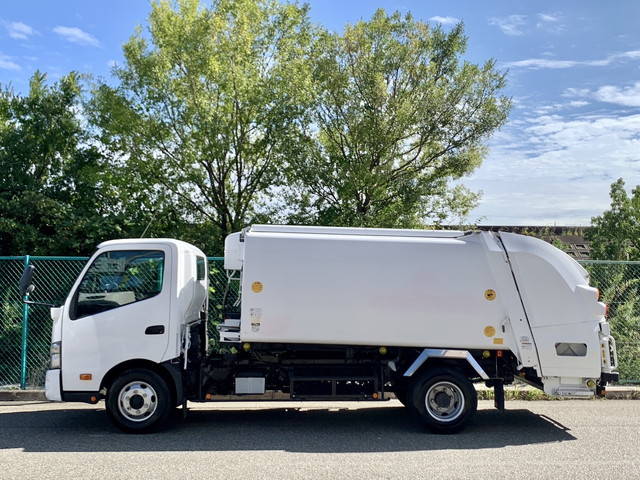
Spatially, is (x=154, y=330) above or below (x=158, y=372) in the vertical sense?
above

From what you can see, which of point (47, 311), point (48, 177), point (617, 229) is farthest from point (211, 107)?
point (617, 229)

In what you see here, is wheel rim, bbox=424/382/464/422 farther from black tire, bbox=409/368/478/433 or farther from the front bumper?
the front bumper

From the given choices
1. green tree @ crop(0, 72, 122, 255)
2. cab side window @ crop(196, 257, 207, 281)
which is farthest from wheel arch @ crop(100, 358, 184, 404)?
green tree @ crop(0, 72, 122, 255)

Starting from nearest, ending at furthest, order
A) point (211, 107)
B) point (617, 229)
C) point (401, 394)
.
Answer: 1. point (401, 394)
2. point (211, 107)
3. point (617, 229)

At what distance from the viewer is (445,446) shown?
6730mm

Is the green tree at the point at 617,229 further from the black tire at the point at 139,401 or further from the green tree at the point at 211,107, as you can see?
the black tire at the point at 139,401

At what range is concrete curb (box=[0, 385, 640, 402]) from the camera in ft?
31.2

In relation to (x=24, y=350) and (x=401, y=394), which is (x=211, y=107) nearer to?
(x=24, y=350)

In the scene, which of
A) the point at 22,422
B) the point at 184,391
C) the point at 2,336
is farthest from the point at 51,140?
the point at 184,391

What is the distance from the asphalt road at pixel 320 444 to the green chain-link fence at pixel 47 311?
147 cm

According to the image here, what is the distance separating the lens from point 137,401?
7121 millimetres

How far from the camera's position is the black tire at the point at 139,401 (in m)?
7.09

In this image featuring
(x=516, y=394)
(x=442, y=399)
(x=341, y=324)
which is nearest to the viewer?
(x=341, y=324)

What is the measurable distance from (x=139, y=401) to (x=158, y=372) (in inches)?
15.0
